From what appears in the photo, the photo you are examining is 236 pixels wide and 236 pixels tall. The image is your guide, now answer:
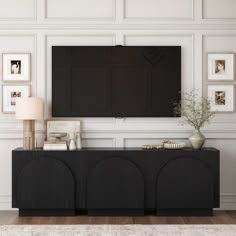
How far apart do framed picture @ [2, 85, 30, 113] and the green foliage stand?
1.76 meters

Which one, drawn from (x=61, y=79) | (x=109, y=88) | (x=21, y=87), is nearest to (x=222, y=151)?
(x=109, y=88)

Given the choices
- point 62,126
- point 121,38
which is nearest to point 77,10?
point 121,38

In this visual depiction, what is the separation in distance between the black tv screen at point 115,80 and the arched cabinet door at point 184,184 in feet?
2.24

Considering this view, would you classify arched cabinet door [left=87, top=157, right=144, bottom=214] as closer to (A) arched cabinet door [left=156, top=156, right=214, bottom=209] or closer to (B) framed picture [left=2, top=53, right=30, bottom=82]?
(A) arched cabinet door [left=156, top=156, right=214, bottom=209]

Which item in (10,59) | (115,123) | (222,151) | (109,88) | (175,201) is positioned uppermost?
(10,59)

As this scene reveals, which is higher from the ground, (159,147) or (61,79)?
(61,79)

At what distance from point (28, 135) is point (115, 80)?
1.17 metres

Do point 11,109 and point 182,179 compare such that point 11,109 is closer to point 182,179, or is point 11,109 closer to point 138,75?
point 138,75

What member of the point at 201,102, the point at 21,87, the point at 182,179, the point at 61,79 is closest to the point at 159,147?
the point at 182,179

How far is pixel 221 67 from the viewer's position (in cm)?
534

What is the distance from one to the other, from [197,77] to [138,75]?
699 mm

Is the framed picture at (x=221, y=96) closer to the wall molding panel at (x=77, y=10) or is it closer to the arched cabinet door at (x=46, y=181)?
the wall molding panel at (x=77, y=10)

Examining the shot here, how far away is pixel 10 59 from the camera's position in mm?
5324

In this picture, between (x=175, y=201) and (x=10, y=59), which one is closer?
(x=175, y=201)
